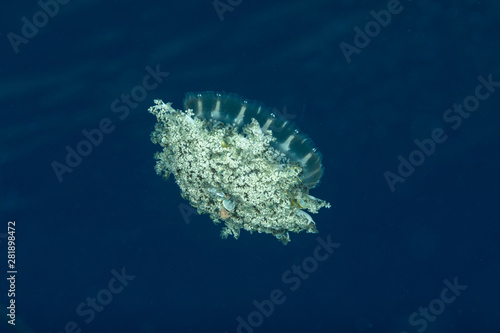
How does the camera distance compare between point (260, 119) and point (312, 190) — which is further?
point (312, 190)

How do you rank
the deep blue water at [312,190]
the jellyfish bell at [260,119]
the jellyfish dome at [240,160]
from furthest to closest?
the deep blue water at [312,190]
the jellyfish bell at [260,119]
the jellyfish dome at [240,160]

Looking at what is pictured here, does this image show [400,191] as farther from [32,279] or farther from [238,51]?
[32,279]

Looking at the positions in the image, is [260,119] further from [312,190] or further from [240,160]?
[312,190]

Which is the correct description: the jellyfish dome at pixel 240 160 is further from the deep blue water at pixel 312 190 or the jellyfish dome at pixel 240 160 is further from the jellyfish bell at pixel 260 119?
the deep blue water at pixel 312 190

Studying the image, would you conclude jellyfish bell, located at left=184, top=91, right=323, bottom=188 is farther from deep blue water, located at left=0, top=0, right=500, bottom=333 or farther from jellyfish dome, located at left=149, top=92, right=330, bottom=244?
deep blue water, located at left=0, top=0, right=500, bottom=333

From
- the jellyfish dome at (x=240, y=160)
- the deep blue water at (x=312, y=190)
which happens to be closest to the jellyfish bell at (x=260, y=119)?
the jellyfish dome at (x=240, y=160)

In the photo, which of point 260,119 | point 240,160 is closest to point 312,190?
point 260,119

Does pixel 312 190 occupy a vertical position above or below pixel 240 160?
below

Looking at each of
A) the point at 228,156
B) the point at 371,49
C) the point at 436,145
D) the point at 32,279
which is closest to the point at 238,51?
the point at 371,49

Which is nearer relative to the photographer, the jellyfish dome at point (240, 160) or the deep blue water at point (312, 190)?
the jellyfish dome at point (240, 160)
